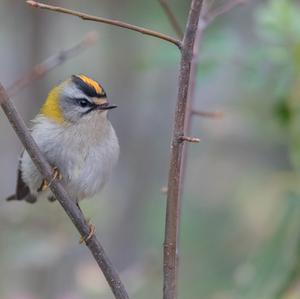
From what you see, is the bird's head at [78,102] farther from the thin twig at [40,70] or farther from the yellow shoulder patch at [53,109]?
the thin twig at [40,70]

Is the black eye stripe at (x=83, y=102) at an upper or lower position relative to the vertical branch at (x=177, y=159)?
lower

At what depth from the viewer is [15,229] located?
3721 mm

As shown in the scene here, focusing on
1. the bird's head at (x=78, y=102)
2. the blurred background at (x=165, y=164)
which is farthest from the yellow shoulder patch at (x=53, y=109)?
the blurred background at (x=165, y=164)

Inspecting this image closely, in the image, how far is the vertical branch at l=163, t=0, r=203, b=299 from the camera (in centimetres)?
185

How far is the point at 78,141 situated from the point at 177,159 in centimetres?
137

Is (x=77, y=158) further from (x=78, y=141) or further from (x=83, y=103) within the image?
(x=83, y=103)

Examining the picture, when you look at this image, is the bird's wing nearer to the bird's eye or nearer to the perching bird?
the perching bird

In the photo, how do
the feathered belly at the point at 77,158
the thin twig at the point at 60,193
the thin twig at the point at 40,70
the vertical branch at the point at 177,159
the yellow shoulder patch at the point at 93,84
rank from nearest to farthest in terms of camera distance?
1. the vertical branch at the point at 177,159
2. the thin twig at the point at 60,193
3. the thin twig at the point at 40,70
4. the feathered belly at the point at 77,158
5. the yellow shoulder patch at the point at 93,84

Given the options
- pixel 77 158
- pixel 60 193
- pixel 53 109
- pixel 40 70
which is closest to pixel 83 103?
pixel 53 109

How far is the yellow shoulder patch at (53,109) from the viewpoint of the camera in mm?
3375

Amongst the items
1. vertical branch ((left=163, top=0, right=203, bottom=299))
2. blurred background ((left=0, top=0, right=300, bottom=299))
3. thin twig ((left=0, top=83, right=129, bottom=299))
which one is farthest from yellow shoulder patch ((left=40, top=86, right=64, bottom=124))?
vertical branch ((left=163, top=0, right=203, bottom=299))

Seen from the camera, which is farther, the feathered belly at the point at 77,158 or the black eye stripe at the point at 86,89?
the black eye stripe at the point at 86,89

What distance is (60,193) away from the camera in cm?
→ 213

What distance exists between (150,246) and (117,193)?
2.38ft
